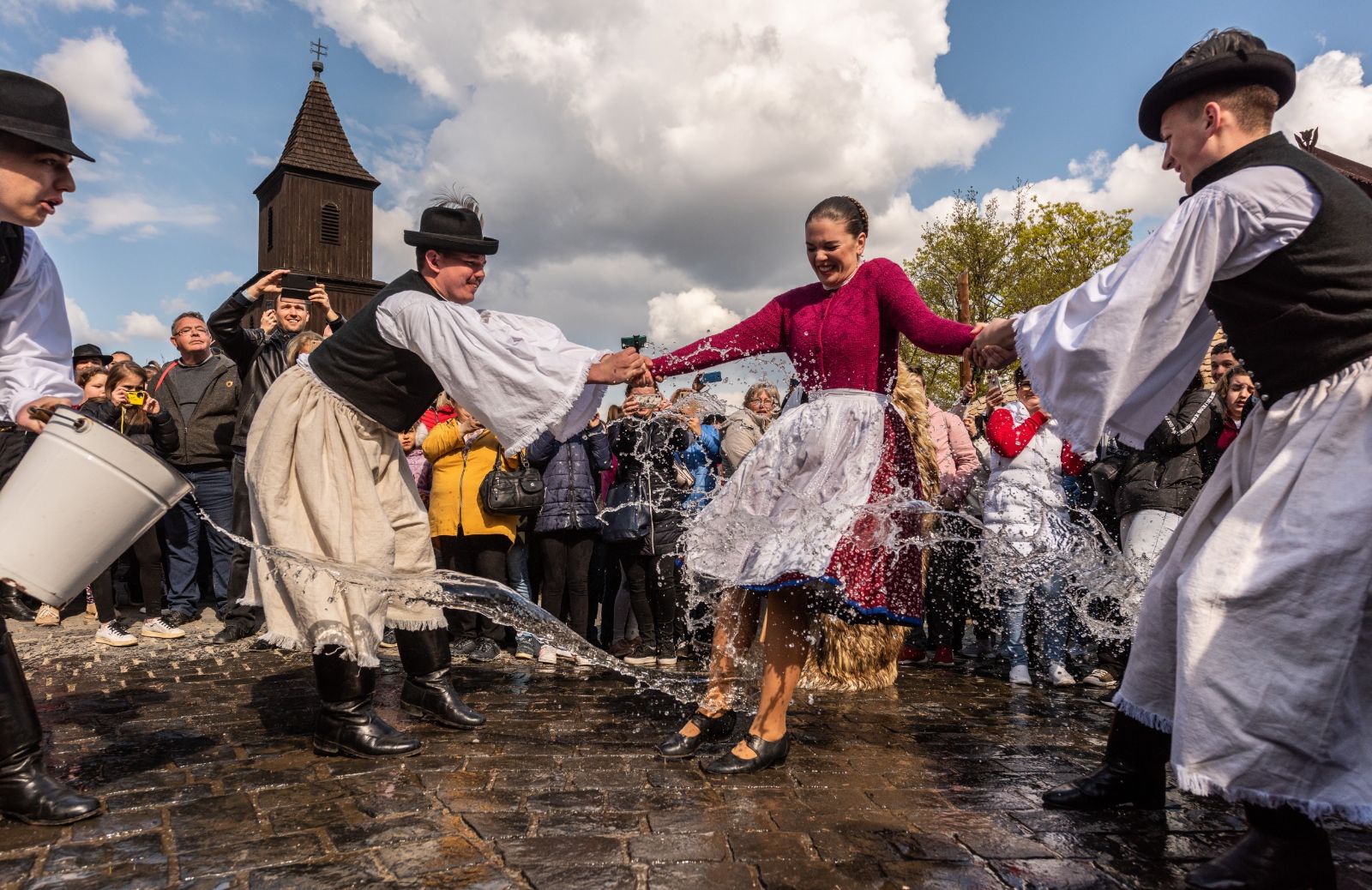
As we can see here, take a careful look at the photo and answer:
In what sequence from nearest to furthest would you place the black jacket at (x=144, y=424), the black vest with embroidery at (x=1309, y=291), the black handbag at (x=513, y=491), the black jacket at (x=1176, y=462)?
the black vest with embroidery at (x=1309, y=291) < the black jacket at (x=1176, y=462) < the black handbag at (x=513, y=491) < the black jacket at (x=144, y=424)

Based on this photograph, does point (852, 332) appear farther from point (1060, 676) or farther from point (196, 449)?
point (196, 449)

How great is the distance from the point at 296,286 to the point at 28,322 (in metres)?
3.07

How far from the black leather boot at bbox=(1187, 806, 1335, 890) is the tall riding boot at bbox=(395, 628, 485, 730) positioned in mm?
2947

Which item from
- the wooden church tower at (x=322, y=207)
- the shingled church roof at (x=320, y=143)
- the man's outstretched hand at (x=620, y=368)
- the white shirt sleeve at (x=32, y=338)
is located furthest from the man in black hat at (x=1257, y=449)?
the shingled church roof at (x=320, y=143)

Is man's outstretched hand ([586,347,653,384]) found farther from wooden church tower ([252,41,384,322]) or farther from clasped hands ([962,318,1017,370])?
wooden church tower ([252,41,384,322])

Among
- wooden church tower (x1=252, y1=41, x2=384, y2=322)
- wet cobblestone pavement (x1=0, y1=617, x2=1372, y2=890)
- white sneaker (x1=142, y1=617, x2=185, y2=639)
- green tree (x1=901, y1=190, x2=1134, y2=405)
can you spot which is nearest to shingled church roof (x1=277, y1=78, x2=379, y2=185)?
wooden church tower (x1=252, y1=41, x2=384, y2=322)

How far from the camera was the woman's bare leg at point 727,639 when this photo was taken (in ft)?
12.2

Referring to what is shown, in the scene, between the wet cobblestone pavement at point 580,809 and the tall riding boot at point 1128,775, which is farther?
the tall riding boot at point 1128,775

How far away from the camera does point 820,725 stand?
14.5 ft

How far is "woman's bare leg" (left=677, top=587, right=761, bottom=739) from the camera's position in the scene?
12.2ft

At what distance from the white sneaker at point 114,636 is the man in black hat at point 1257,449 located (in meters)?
6.49

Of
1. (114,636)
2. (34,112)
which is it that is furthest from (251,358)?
(34,112)

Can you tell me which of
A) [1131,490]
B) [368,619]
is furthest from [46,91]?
[1131,490]

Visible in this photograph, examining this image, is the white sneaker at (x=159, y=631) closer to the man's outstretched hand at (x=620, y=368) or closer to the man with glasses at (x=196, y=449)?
the man with glasses at (x=196, y=449)
